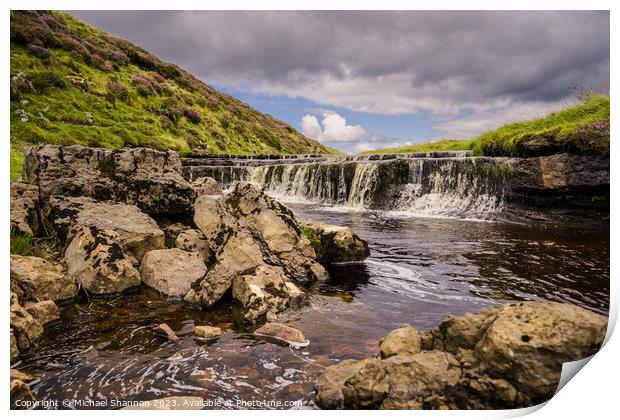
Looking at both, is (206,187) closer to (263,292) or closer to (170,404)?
(263,292)

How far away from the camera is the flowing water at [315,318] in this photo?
3848 millimetres

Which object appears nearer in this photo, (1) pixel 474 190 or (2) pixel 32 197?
(2) pixel 32 197

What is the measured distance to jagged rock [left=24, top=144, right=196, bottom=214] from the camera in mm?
7352

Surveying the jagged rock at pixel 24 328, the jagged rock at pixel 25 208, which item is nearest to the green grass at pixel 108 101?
the jagged rock at pixel 25 208

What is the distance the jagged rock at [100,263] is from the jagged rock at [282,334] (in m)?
2.69

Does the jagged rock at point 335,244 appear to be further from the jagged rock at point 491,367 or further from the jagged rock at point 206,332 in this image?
the jagged rock at point 491,367

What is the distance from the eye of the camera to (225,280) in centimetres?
627

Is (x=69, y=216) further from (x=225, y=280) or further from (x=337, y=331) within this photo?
(x=337, y=331)

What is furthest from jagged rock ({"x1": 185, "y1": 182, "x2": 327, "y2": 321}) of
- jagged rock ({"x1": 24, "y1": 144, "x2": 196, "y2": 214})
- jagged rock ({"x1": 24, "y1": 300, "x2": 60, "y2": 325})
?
jagged rock ({"x1": 24, "y1": 300, "x2": 60, "y2": 325})

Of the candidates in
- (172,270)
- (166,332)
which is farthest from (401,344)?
(172,270)

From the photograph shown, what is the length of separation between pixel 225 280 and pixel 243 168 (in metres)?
24.2

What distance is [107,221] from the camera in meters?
7.04

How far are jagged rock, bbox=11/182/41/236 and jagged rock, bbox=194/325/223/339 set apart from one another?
390 cm

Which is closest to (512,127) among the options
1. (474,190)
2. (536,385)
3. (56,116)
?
(474,190)
